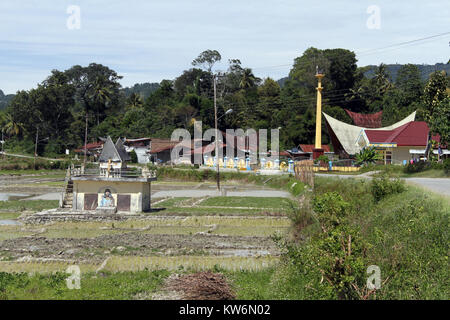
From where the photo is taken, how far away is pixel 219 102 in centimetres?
9269

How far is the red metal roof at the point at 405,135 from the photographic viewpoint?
2101 inches

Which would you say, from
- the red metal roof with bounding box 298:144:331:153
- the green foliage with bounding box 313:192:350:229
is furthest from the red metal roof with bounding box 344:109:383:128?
the green foliage with bounding box 313:192:350:229

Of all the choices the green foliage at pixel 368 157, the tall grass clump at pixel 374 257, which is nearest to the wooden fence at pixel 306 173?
the green foliage at pixel 368 157

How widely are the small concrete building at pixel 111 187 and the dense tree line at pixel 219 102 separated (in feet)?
154

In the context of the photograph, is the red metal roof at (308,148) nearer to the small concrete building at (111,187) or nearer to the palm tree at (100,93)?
the small concrete building at (111,187)

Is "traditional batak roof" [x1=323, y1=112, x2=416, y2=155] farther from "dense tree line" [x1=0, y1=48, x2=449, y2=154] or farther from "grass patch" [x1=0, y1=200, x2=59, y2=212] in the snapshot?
"grass patch" [x1=0, y1=200, x2=59, y2=212]

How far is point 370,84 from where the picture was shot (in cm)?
9675

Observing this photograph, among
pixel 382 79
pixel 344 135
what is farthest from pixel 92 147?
pixel 382 79

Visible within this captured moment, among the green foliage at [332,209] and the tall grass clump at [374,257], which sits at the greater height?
the green foliage at [332,209]

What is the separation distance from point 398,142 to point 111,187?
34.4 m

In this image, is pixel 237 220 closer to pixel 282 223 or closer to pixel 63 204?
pixel 282 223

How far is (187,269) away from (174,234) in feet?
29.3

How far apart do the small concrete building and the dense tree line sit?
4695cm
